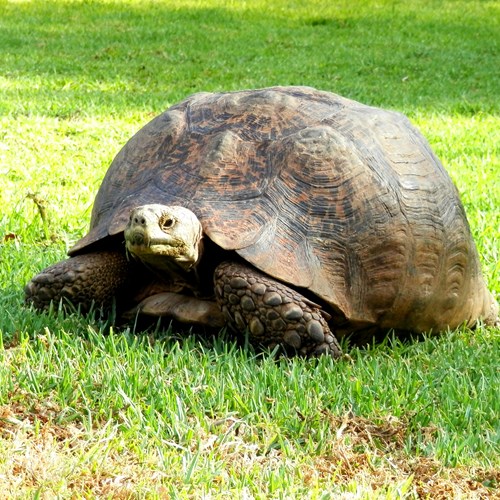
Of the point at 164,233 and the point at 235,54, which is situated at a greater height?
the point at 164,233

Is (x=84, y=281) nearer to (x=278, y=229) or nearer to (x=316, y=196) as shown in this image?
(x=278, y=229)

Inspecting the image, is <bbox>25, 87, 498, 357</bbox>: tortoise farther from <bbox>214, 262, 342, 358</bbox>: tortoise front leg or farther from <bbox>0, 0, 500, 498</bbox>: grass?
<bbox>0, 0, 500, 498</bbox>: grass

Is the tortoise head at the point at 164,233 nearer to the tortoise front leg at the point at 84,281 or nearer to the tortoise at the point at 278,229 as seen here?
the tortoise at the point at 278,229

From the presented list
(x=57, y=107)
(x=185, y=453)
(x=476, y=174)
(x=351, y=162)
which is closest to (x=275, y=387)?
(x=185, y=453)

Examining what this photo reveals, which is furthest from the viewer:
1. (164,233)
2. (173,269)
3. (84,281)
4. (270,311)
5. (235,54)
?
(235,54)

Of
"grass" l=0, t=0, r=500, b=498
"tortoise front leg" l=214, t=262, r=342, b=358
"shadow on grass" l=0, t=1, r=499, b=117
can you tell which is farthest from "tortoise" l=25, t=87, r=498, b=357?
"shadow on grass" l=0, t=1, r=499, b=117

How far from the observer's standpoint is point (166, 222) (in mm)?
3287

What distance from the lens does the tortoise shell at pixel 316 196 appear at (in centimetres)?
350

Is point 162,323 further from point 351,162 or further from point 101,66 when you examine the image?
point 101,66

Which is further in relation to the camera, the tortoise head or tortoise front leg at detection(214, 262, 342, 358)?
tortoise front leg at detection(214, 262, 342, 358)

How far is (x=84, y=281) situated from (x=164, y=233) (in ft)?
2.04

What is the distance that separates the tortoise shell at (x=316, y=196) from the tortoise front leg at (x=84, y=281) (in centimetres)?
9

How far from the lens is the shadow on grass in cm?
1005

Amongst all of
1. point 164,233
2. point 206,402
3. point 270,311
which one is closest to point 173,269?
point 164,233
